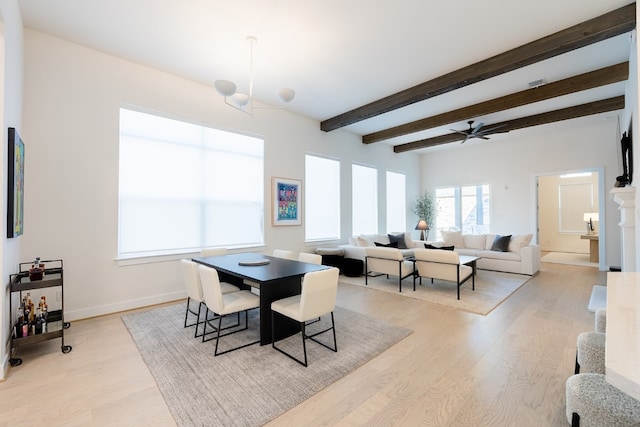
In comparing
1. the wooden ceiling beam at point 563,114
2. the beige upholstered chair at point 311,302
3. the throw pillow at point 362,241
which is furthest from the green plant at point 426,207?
the beige upholstered chair at point 311,302

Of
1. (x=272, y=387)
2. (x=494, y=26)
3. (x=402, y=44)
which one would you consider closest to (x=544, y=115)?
(x=494, y=26)

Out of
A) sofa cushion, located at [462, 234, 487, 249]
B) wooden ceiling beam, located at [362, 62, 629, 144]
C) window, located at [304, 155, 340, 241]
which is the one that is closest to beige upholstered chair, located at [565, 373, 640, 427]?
wooden ceiling beam, located at [362, 62, 629, 144]

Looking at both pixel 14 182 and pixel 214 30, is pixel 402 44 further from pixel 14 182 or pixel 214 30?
pixel 14 182

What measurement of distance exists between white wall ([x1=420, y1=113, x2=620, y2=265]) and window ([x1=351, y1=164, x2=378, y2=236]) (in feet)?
8.97

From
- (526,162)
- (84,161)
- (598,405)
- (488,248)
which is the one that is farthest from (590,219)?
(84,161)

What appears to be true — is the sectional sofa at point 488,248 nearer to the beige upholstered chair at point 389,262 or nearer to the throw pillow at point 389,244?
the throw pillow at point 389,244

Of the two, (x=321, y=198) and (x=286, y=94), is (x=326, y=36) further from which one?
(x=321, y=198)

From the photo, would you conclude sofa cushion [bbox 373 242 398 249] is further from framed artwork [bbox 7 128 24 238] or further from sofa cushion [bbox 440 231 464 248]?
framed artwork [bbox 7 128 24 238]

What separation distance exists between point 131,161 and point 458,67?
15.4 feet

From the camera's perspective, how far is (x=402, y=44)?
11.2ft

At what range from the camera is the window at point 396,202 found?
27.1 ft

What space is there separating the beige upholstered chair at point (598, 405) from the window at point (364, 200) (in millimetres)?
5819

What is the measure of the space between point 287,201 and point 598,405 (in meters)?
4.96

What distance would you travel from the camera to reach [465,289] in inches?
189
